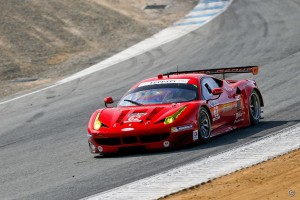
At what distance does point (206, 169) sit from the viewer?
11125mm

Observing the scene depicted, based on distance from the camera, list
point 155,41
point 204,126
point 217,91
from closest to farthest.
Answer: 1. point 204,126
2. point 217,91
3. point 155,41

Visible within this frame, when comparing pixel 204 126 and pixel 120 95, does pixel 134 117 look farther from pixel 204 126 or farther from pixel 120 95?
pixel 120 95

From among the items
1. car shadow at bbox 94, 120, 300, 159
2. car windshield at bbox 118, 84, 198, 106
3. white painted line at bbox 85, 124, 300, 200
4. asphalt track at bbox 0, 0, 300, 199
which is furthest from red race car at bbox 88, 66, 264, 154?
white painted line at bbox 85, 124, 300, 200

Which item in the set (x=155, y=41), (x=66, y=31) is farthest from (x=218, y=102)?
(x=66, y=31)

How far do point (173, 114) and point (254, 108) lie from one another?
3.09 metres

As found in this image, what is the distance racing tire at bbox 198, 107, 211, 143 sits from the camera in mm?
13734

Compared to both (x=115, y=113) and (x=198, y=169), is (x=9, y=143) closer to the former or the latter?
(x=115, y=113)

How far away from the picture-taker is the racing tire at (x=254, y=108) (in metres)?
15.8

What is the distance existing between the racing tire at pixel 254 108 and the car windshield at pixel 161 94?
170 cm

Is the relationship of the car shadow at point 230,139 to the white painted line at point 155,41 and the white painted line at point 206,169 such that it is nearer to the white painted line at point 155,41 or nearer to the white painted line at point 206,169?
the white painted line at point 206,169

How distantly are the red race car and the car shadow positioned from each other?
0.11 metres

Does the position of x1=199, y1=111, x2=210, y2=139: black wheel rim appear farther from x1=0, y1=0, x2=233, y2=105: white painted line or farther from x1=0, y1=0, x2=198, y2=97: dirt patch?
x1=0, y1=0, x2=198, y2=97: dirt patch

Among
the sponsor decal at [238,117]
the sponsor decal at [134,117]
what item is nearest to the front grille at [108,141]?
the sponsor decal at [134,117]

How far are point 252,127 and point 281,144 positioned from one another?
2919 millimetres
